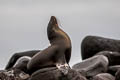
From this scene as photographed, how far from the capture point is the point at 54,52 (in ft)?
75.3

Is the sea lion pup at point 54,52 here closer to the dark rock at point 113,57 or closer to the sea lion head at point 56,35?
the sea lion head at point 56,35

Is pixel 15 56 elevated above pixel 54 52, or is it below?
below

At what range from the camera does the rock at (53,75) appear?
72.1ft

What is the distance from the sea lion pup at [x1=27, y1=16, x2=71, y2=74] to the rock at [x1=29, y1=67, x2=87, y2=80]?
475 mm

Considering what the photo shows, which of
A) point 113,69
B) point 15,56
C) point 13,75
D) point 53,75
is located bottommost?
point 113,69

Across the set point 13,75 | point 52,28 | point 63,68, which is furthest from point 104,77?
point 13,75

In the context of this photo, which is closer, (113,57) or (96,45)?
(113,57)

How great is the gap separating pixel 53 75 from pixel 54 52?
50.5 inches

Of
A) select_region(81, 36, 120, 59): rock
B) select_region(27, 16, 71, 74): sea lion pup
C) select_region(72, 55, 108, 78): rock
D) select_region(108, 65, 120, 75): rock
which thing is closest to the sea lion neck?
select_region(27, 16, 71, 74): sea lion pup

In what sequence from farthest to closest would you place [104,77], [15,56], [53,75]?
[15,56]
[104,77]
[53,75]

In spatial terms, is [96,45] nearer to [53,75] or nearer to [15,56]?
[15,56]

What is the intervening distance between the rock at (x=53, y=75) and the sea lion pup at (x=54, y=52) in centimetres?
48

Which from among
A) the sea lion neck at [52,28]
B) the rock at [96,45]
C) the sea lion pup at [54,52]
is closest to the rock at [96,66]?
the sea lion pup at [54,52]

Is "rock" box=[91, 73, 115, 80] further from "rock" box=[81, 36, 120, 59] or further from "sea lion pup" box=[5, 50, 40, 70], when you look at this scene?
"sea lion pup" box=[5, 50, 40, 70]
